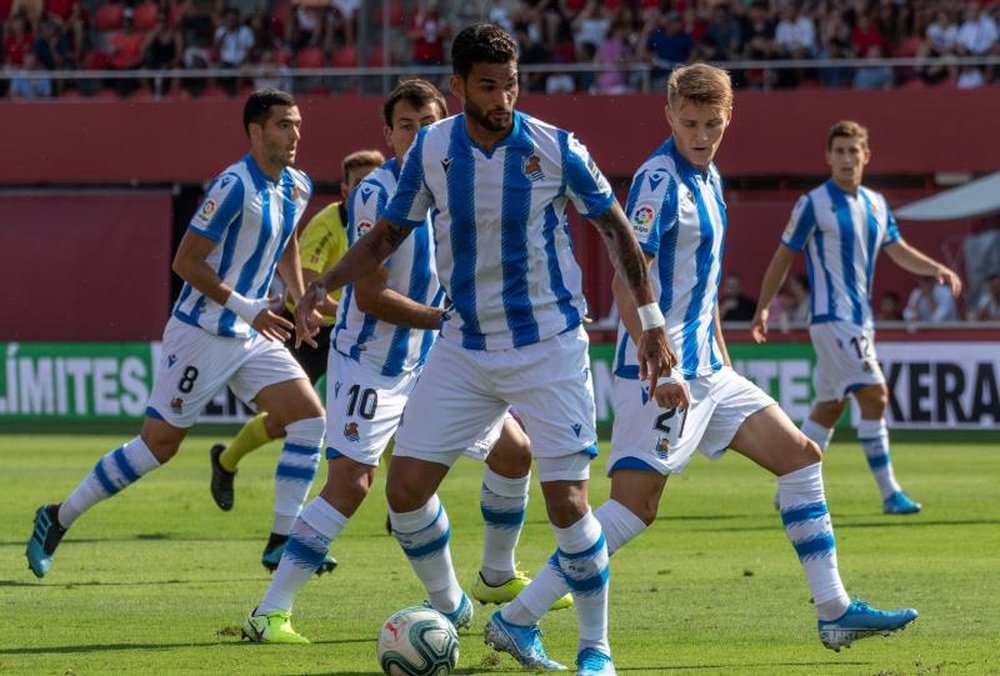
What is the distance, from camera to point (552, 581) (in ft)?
22.7

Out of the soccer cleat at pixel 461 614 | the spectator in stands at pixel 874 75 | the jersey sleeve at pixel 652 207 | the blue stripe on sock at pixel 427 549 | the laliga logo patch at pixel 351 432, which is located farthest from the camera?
the spectator in stands at pixel 874 75

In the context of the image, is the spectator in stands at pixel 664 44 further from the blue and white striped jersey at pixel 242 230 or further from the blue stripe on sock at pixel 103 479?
the blue stripe on sock at pixel 103 479

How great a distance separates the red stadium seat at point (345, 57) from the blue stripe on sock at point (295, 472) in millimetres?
20207

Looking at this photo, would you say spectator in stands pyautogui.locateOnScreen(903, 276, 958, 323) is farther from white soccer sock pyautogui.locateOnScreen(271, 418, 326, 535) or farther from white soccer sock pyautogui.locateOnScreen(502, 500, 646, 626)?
white soccer sock pyautogui.locateOnScreen(502, 500, 646, 626)

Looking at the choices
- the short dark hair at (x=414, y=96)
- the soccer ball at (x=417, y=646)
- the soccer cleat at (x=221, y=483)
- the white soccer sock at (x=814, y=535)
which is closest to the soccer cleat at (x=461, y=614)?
the soccer ball at (x=417, y=646)

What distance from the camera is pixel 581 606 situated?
6.71 meters

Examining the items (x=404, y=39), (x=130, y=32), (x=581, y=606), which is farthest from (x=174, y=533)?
(x=130, y=32)

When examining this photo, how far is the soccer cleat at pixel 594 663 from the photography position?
21.7 ft

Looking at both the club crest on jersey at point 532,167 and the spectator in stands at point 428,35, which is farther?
the spectator in stands at point 428,35

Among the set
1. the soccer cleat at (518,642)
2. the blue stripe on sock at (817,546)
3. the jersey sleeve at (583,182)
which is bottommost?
the soccer cleat at (518,642)

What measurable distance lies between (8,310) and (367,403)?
23910 millimetres

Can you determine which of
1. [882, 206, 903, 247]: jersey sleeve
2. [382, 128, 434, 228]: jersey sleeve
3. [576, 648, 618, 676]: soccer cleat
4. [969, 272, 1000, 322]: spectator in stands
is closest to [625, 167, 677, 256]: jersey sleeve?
[382, 128, 434, 228]: jersey sleeve

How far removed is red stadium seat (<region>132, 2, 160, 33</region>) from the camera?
30188 millimetres

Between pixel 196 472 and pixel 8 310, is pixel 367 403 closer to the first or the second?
pixel 196 472
